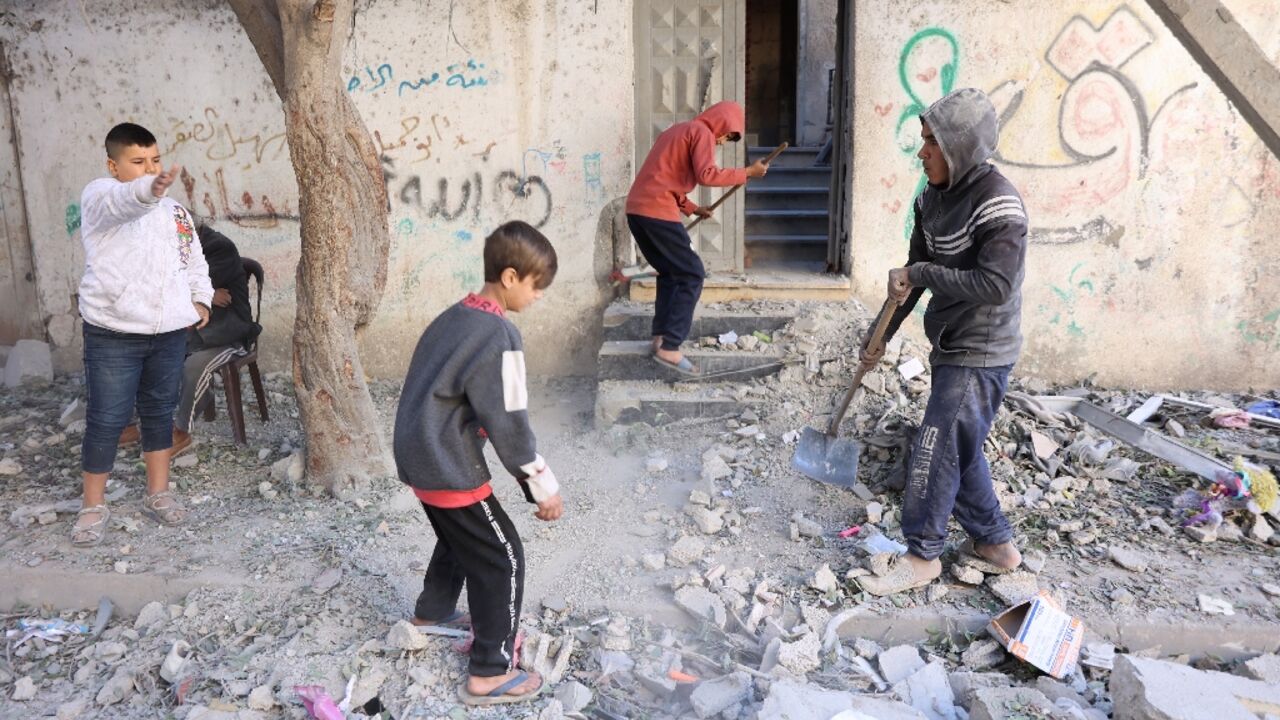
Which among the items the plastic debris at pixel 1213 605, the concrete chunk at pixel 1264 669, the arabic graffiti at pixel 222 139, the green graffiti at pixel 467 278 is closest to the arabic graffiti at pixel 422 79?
the arabic graffiti at pixel 222 139

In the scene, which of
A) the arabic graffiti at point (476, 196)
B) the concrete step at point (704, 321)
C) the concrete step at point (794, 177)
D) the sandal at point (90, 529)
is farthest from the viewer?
the concrete step at point (794, 177)

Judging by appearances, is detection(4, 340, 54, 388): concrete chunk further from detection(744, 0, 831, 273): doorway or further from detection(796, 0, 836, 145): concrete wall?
detection(796, 0, 836, 145): concrete wall

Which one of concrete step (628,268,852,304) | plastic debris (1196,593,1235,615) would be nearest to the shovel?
plastic debris (1196,593,1235,615)

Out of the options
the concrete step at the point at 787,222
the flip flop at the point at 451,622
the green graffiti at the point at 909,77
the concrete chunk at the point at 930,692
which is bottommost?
the concrete chunk at the point at 930,692

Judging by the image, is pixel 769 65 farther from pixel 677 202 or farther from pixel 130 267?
pixel 130 267

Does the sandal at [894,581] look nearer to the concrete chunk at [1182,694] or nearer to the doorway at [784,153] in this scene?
the concrete chunk at [1182,694]

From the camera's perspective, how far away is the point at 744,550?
379 cm

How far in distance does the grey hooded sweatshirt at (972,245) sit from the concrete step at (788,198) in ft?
15.1

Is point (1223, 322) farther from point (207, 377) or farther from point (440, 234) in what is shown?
point (207, 377)

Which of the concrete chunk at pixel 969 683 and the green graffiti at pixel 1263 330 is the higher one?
the green graffiti at pixel 1263 330

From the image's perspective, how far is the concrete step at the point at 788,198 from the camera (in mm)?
7848

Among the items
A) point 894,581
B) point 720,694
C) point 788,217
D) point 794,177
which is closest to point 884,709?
point 720,694

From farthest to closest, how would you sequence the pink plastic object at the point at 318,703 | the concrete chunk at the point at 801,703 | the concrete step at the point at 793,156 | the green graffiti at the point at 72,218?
the concrete step at the point at 793,156
the green graffiti at the point at 72,218
the pink plastic object at the point at 318,703
the concrete chunk at the point at 801,703

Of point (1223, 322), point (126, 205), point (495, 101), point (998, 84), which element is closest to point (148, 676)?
point (126, 205)
